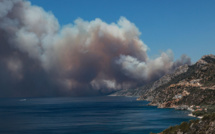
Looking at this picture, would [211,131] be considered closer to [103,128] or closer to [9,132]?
[103,128]

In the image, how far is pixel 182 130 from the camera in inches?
4651

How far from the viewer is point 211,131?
351 feet

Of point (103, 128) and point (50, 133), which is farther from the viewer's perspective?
point (103, 128)

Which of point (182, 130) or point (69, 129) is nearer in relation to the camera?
point (182, 130)

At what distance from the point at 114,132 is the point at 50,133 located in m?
39.7

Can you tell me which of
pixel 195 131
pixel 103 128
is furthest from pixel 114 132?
pixel 195 131

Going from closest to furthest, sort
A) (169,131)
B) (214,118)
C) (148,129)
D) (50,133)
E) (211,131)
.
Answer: (211,131), (214,118), (169,131), (50,133), (148,129)

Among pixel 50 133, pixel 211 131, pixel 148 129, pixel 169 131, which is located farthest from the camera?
pixel 148 129

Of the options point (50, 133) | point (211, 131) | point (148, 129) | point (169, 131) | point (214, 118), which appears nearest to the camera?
point (211, 131)

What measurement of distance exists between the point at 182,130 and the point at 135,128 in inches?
2717

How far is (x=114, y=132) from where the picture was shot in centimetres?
16812

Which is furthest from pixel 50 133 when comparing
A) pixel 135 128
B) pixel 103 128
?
pixel 135 128

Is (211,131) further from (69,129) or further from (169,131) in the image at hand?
(69,129)

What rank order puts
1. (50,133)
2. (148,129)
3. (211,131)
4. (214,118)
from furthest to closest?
(148,129) → (50,133) → (214,118) → (211,131)
